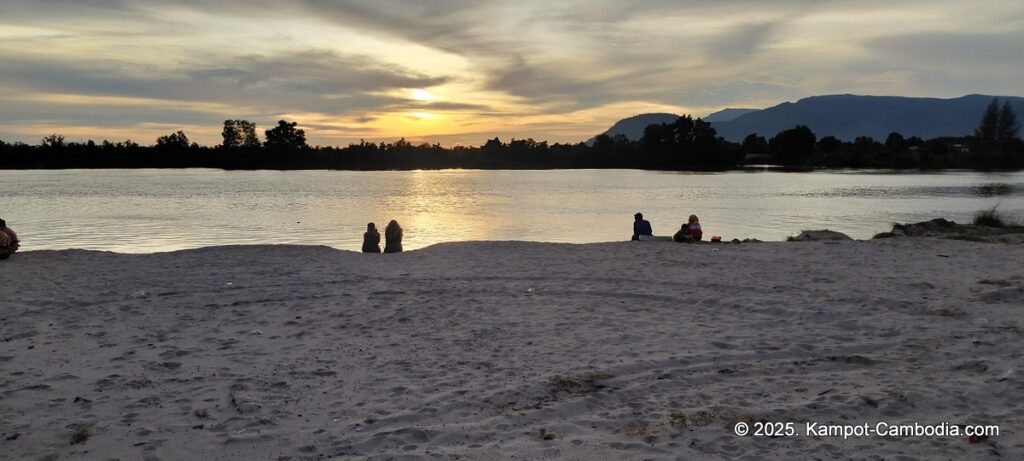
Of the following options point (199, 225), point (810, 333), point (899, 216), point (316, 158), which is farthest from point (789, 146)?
point (810, 333)

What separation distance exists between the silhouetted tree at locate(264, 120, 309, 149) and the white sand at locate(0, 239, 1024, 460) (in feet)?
564

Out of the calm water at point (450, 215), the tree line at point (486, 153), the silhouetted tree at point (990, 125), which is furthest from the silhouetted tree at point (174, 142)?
the silhouetted tree at point (990, 125)

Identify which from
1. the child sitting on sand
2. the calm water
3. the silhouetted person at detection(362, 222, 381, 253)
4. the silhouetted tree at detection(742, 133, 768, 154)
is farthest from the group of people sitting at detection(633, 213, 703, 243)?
the silhouetted tree at detection(742, 133, 768, 154)

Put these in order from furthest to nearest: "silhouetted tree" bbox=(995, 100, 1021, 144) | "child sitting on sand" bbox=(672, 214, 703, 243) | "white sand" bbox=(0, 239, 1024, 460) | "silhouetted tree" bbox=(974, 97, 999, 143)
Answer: "silhouetted tree" bbox=(974, 97, 999, 143) < "silhouetted tree" bbox=(995, 100, 1021, 144) < "child sitting on sand" bbox=(672, 214, 703, 243) < "white sand" bbox=(0, 239, 1024, 460)

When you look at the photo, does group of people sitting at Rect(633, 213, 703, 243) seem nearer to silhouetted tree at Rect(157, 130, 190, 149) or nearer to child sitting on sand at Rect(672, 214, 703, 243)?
child sitting on sand at Rect(672, 214, 703, 243)

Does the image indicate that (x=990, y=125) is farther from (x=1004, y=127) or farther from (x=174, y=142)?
(x=174, y=142)

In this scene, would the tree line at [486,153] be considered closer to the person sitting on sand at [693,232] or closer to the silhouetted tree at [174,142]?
the silhouetted tree at [174,142]

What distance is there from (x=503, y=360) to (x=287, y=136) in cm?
18326

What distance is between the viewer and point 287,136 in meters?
178

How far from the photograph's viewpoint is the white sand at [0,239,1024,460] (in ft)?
16.9

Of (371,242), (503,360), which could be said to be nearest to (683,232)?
(371,242)

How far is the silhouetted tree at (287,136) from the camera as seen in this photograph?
176125mm

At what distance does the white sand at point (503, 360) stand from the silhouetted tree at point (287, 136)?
17203 cm

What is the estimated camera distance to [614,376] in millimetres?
6664
